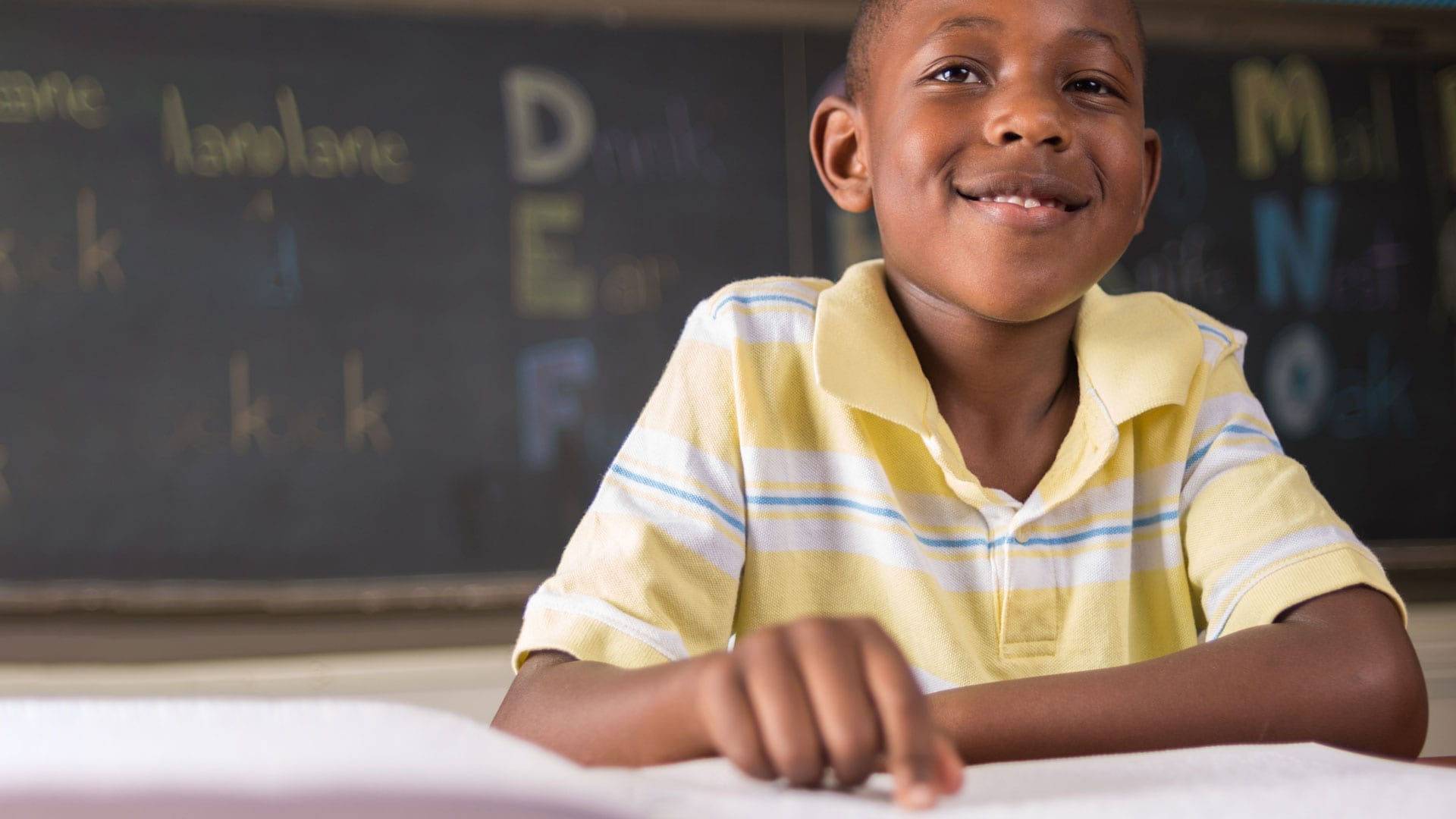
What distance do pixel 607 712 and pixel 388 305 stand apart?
132 cm

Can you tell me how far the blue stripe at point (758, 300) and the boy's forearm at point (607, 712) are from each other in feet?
1.02

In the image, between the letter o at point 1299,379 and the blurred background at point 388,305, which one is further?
the letter o at point 1299,379

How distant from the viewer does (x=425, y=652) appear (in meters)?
1.68

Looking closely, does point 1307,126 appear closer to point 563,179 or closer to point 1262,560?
point 563,179

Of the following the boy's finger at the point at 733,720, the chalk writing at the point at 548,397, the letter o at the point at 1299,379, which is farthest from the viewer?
the letter o at the point at 1299,379

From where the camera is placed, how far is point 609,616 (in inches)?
25.4

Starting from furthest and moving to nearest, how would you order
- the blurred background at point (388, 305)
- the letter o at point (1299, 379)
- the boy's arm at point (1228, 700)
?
the letter o at point (1299, 379), the blurred background at point (388, 305), the boy's arm at point (1228, 700)

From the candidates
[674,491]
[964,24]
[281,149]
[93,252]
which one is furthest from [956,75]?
[93,252]

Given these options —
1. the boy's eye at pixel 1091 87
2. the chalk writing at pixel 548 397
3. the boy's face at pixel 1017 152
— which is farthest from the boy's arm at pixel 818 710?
the chalk writing at pixel 548 397

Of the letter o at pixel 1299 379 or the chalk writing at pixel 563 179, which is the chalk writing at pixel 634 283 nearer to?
the chalk writing at pixel 563 179

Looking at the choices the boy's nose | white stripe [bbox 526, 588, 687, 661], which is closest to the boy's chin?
the boy's nose

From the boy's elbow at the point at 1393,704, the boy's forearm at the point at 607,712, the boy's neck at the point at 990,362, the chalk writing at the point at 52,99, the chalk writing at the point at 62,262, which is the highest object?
the chalk writing at the point at 52,99

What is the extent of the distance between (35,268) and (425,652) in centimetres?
78

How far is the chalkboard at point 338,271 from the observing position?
5.31 feet
